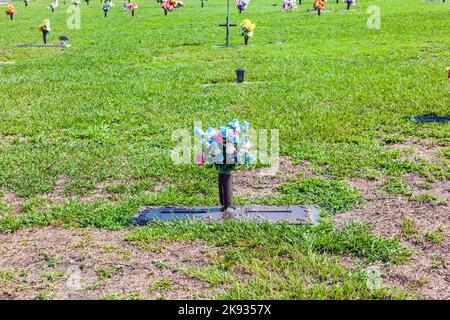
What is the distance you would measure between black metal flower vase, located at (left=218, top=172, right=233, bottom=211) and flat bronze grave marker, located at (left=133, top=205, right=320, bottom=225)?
0.35ft

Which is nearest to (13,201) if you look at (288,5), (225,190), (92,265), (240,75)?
(92,265)

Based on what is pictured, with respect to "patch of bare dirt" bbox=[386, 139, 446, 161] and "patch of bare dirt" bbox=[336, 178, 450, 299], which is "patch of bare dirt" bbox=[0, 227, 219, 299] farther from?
"patch of bare dirt" bbox=[386, 139, 446, 161]

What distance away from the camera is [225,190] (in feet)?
18.1

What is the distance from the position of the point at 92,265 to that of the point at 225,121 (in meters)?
4.62

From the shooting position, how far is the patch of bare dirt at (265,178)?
619 cm

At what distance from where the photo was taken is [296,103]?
32.8 feet

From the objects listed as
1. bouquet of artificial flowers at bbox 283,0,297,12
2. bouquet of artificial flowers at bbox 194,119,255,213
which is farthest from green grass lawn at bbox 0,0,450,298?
bouquet of artificial flowers at bbox 283,0,297,12

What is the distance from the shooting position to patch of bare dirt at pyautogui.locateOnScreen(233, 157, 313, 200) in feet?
20.3

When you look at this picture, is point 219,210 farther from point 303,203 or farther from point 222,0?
point 222,0

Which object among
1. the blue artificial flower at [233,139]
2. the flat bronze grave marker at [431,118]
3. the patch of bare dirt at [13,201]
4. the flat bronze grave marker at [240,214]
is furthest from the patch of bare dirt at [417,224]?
the patch of bare dirt at [13,201]

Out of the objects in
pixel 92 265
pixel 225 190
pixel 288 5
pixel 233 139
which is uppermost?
pixel 288 5

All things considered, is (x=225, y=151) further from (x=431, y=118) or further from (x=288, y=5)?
(x=288, y=5)

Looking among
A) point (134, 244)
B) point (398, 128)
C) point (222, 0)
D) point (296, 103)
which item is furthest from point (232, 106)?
point (222, 0)
